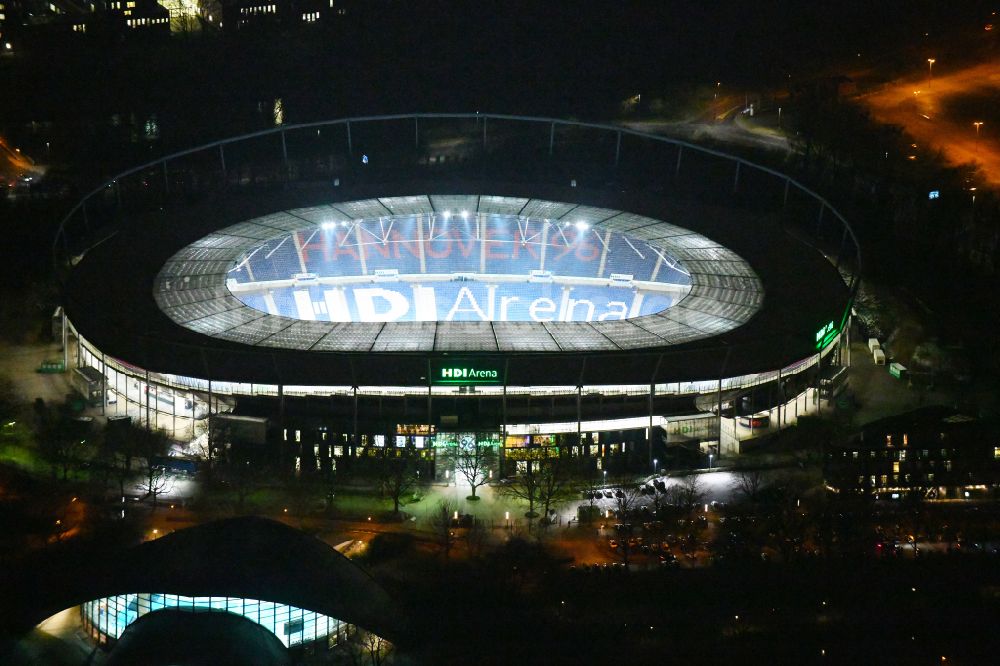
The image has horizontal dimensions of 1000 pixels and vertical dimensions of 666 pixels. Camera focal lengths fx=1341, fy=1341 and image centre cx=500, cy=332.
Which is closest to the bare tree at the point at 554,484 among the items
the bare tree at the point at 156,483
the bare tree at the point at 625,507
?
the bare tree at the point at 625,507

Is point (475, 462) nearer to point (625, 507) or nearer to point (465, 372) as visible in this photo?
point (465, 372)

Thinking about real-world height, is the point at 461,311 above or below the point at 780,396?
above

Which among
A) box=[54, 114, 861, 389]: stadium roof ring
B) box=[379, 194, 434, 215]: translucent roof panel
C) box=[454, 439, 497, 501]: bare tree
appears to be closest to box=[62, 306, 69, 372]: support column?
box=[54, 114, 861, 389]: stadium roof ring

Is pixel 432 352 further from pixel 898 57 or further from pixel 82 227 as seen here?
pixel 898 57

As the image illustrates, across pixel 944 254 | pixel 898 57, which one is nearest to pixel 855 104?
pixel 898 57

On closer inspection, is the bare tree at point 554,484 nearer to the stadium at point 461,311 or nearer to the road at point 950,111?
the stadium at point 461,311

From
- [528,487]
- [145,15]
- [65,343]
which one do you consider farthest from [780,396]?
[145,15]
